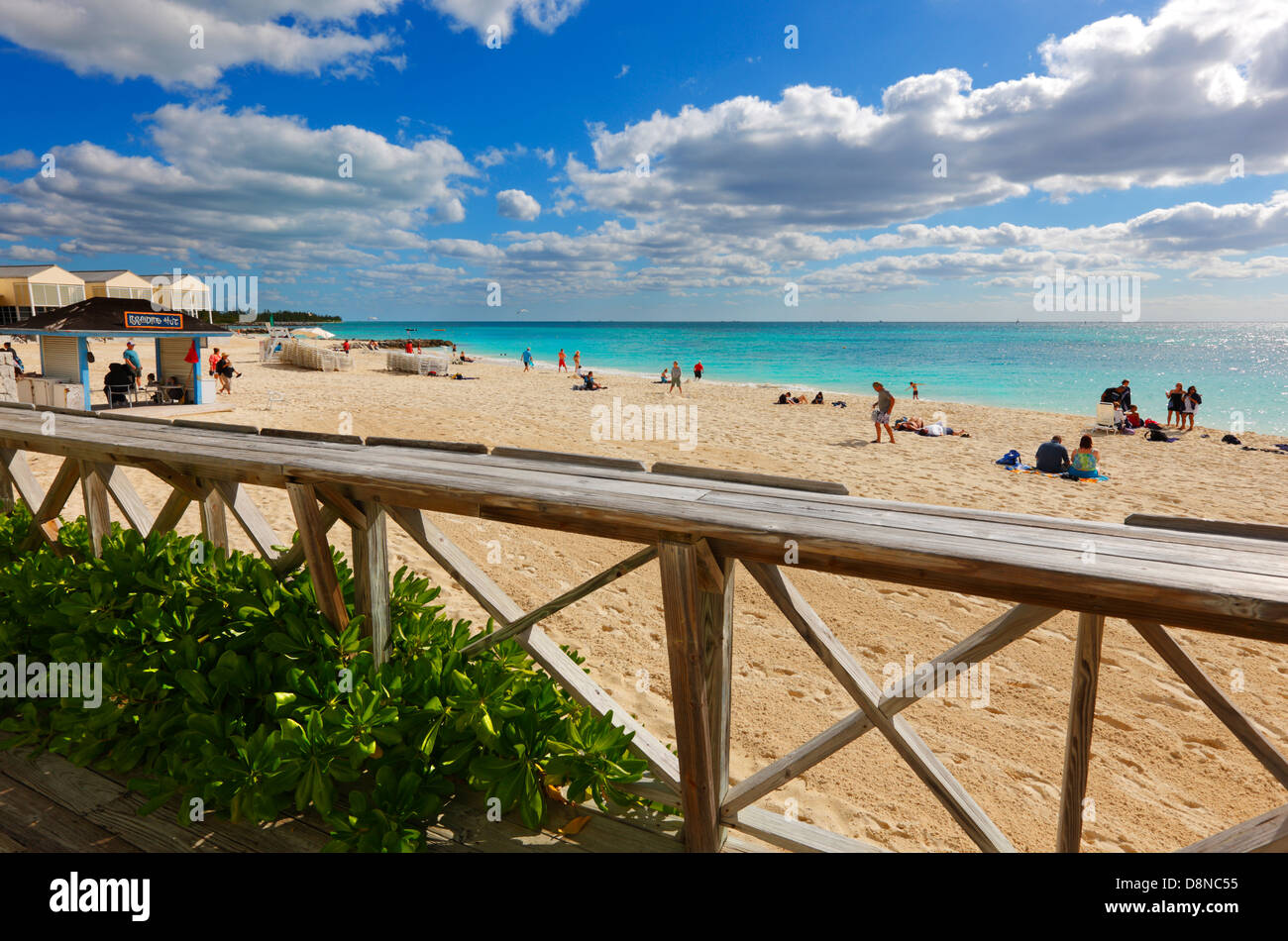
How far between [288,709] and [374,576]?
0.63 metres

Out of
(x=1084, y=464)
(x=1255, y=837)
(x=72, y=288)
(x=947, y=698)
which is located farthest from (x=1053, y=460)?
(x=72, y=288)

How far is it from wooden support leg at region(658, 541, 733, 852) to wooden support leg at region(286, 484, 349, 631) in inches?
65.3

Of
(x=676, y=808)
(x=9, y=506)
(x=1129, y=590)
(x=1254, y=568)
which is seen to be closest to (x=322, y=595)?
(x=676, y=808)

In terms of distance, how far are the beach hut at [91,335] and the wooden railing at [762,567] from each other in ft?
52.4

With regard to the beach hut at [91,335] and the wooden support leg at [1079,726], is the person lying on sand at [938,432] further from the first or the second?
the beach hut at [91,335]

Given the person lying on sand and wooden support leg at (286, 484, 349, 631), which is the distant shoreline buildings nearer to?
the person lying on sand

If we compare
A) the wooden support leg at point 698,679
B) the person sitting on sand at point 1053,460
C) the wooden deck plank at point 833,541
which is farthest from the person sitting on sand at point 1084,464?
the wooden support leg at point 698,679

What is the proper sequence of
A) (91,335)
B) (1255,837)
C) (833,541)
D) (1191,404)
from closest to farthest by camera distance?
1. (1255,837)
2. (833,541)
3. (91,335)
4. (1191,404)

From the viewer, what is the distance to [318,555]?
299 cm

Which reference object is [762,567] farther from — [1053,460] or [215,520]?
[1053,460]

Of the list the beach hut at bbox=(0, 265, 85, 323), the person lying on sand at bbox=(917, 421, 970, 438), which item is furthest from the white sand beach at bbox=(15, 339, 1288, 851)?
the beach hut at bbox=(0, 265, 85, 323)

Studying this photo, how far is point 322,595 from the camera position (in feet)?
10.1

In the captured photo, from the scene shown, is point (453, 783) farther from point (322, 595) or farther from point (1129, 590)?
point (1129, 590)
